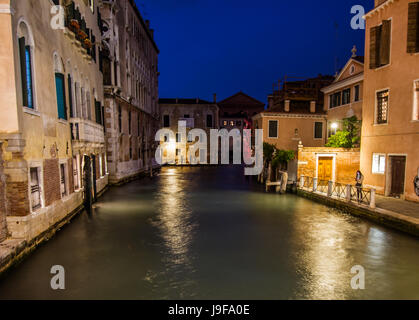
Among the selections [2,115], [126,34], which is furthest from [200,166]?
[2,115]

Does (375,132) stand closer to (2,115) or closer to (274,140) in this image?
(274,140)

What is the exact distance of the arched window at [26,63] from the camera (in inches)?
281

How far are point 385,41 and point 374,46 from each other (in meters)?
0.66

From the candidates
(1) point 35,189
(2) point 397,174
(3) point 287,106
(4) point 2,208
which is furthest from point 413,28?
(4) point 2,208

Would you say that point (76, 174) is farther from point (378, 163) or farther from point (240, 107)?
point (240, 107)

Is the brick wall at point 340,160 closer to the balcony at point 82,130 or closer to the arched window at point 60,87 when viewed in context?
the balcony at point 82,130

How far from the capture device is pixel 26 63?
24.8 ft

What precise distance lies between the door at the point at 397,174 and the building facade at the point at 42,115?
14.5m

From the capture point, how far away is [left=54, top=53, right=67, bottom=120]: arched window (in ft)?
32.3

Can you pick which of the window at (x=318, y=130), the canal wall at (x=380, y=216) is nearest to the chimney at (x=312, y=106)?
the window at (x=318, y=130)

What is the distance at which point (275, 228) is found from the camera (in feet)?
33.5

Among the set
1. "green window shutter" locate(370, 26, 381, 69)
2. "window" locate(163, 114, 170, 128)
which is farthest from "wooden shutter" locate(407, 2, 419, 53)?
"window" locate(163, 114, 170, 128)
